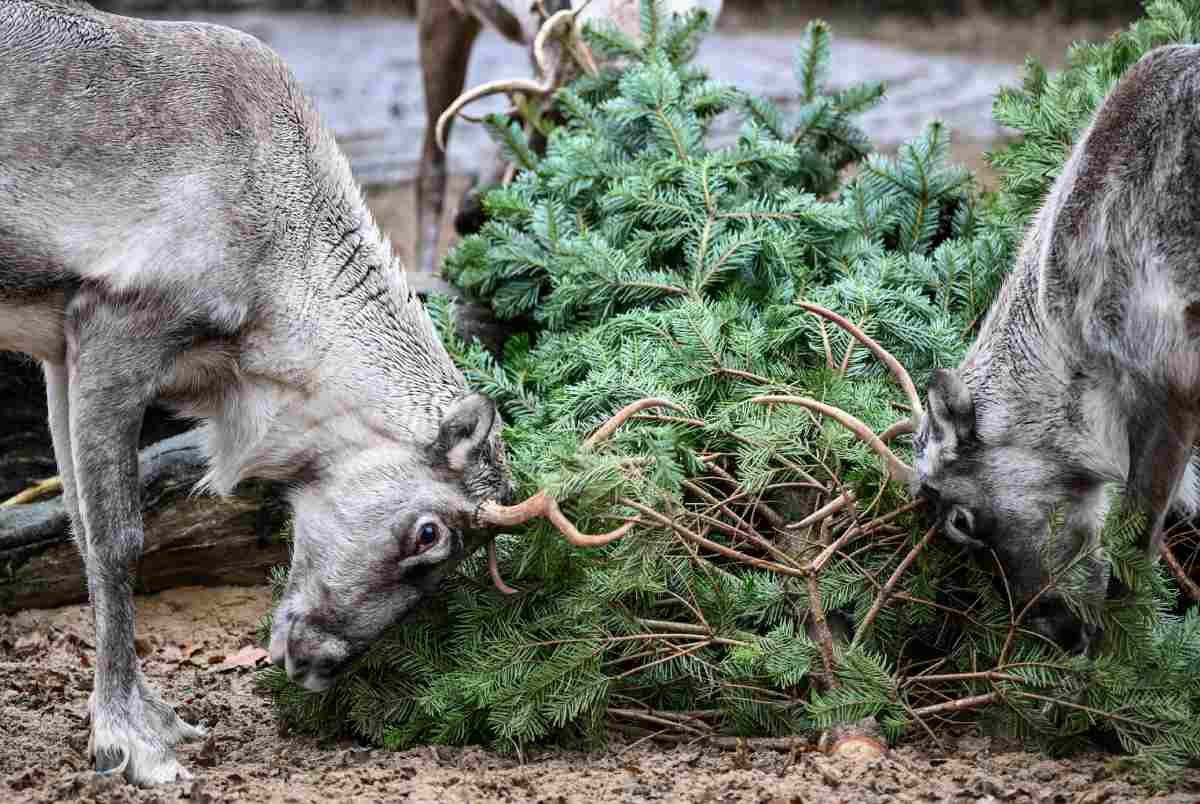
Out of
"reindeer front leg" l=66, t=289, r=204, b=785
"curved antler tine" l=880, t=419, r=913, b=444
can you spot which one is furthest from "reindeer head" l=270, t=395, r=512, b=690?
"curved antler tine" l=880, t=419, r=913, b=444

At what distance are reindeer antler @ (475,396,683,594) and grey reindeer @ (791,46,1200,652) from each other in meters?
0.62

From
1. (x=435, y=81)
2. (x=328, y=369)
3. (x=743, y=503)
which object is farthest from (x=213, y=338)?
(x=435, y=81)

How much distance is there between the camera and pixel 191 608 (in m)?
5.74

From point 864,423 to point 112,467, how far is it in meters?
2.20

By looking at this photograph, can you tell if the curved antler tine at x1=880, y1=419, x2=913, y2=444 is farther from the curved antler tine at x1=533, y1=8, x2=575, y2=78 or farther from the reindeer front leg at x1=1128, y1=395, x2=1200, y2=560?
the curved antler tine at x1=533, y1=8, x2=575, y2=78

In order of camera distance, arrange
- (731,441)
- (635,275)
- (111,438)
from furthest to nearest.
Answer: (635,275)
(731,441)
(111,438)

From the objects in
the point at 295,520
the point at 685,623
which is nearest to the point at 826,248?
the point at 685,623

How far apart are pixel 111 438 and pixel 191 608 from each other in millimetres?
1598

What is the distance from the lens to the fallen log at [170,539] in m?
5.44

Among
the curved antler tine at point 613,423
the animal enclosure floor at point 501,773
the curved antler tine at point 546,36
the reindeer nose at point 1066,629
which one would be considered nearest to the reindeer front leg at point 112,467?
the animal enclosure floor at point 501,773

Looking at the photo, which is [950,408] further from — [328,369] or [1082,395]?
[328,369]

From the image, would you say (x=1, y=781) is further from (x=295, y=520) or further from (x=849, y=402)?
(x=849, y=402)

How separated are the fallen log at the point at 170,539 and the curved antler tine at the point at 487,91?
1561mm

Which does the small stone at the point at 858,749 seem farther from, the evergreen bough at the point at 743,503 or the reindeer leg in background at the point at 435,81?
the reindeer leg in background at the point at 435,81
